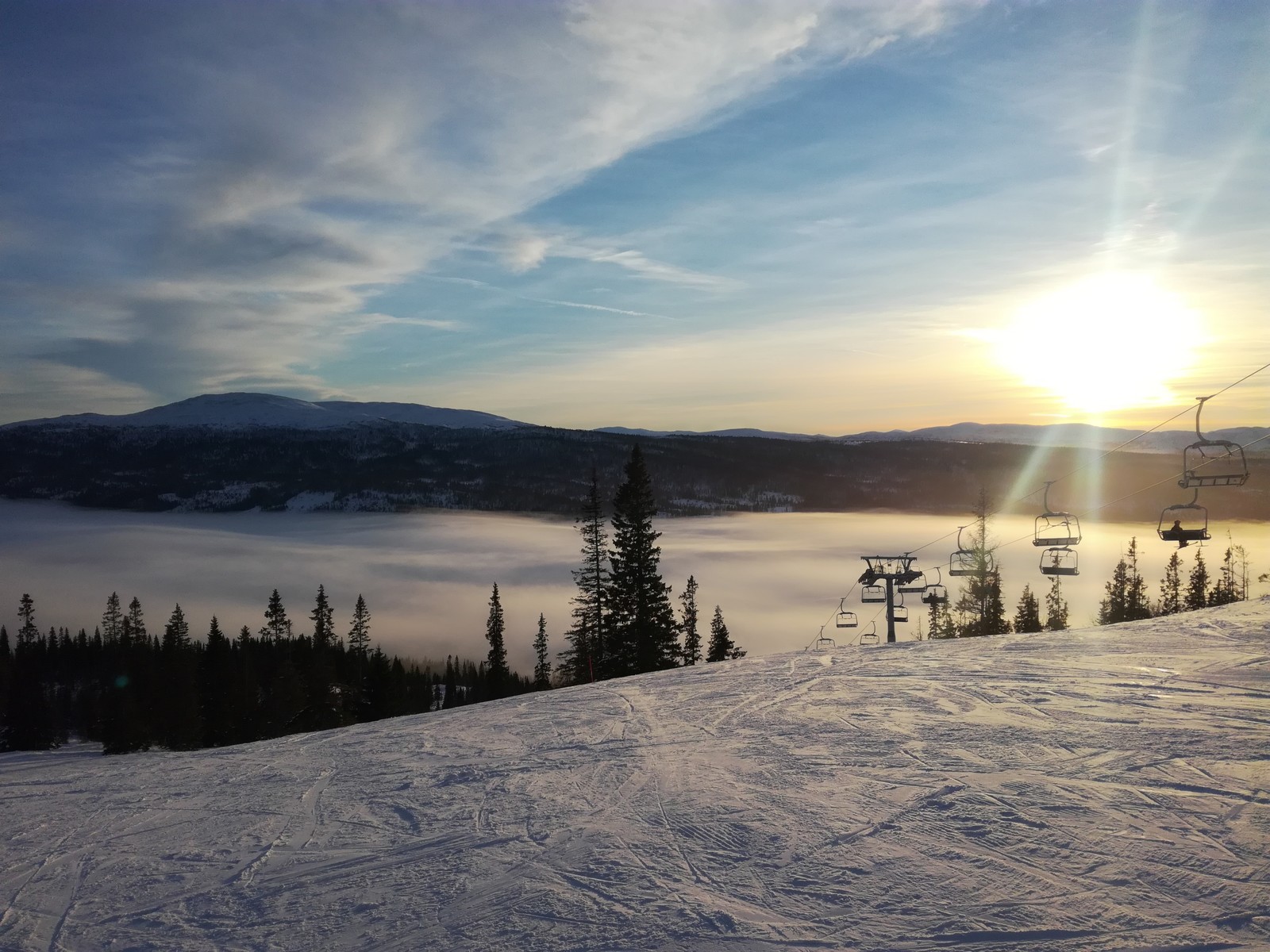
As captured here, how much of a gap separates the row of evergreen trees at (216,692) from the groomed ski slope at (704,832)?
37.2 m

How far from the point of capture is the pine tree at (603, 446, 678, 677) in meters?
35.6

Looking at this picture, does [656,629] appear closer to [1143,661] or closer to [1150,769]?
[1143,661]

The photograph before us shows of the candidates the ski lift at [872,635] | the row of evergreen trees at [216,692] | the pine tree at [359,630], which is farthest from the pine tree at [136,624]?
the ski lift at [872,635]

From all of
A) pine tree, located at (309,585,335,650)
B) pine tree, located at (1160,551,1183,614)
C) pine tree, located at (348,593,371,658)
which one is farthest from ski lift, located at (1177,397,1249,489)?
pine tree, located at (348,593,371,658)

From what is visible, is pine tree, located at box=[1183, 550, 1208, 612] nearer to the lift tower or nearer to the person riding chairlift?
the lift tower

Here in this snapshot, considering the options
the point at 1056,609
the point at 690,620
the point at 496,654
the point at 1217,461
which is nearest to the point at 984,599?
the point at 690,620

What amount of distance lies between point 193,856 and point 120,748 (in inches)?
1819

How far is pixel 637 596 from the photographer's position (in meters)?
36.2

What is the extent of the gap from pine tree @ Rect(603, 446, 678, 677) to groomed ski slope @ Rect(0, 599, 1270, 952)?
2265cm

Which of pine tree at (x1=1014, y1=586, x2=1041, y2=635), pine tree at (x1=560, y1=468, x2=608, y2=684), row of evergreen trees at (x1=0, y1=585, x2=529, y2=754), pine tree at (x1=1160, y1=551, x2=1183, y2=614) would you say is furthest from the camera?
pine tree at (x1=1160, y1=551, x2=1183, y2=614)

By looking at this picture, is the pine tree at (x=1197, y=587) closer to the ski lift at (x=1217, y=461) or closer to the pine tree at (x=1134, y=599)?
the pine tree at (x=1134, y=599)

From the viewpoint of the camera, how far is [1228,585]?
262ft

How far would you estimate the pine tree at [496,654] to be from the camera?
233ft

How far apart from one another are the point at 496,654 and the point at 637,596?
42.6 m
